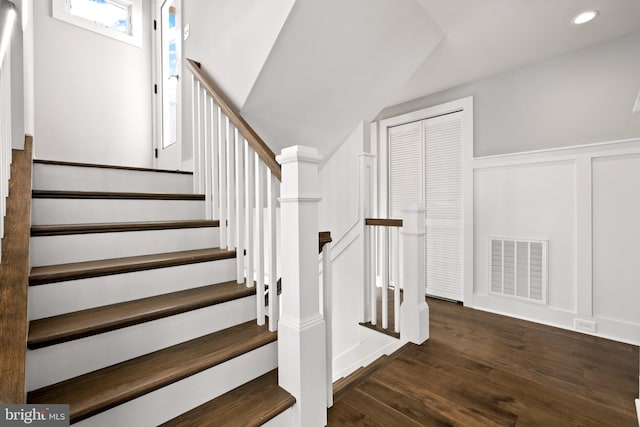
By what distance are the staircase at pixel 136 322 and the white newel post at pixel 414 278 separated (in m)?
1.19

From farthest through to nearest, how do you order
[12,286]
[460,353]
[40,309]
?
[460,353] < [40,309] < [12,286]

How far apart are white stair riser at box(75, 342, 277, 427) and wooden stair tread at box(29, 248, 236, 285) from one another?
0.60 meters

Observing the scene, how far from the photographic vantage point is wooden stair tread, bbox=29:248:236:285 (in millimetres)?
1272

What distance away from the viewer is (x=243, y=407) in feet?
4.10

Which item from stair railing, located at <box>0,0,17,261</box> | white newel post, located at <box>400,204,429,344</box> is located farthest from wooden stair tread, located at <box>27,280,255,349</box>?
white newel post, located at <box>400,204,429,344</box>

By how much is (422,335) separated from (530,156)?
188 centimetres

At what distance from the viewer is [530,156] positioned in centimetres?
271

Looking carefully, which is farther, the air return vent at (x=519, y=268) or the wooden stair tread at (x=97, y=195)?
the air return vent at (x=519, y=268)

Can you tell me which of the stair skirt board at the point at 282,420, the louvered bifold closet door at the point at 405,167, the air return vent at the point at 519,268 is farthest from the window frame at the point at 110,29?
the air return vent at the point at 519,268

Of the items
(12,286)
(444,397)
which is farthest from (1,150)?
(444,397)

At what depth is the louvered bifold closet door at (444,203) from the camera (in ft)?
10.5

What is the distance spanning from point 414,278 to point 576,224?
4.92ft

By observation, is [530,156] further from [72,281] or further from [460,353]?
[72,281]

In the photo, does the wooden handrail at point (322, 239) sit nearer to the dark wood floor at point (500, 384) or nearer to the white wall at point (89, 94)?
the dark wood floor at point (500, 384)
